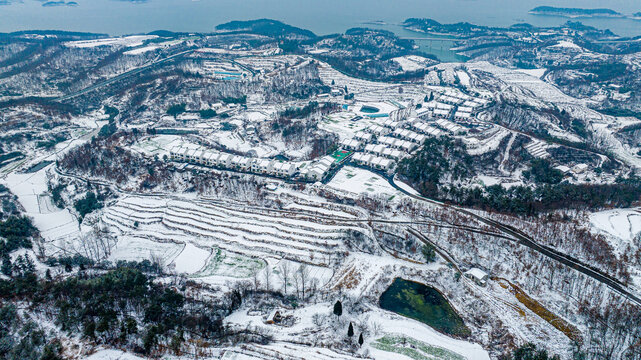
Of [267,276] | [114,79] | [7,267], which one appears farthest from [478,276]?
[114,79]

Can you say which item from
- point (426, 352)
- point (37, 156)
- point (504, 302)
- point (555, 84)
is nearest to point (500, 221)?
point (504, 302)

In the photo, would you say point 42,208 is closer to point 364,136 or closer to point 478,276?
point 364,136

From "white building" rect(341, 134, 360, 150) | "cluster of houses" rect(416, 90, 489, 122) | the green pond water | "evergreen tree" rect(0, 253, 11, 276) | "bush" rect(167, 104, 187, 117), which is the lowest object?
the green pond water

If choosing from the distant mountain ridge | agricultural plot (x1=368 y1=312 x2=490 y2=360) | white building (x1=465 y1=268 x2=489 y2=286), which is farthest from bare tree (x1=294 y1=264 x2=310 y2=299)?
the distant mountain ridge

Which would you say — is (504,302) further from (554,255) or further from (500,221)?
(500,221)

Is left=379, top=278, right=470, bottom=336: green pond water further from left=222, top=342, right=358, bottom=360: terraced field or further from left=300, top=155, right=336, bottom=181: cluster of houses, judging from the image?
left=300, top=155, right=336, bottom=181: cluster of houses
